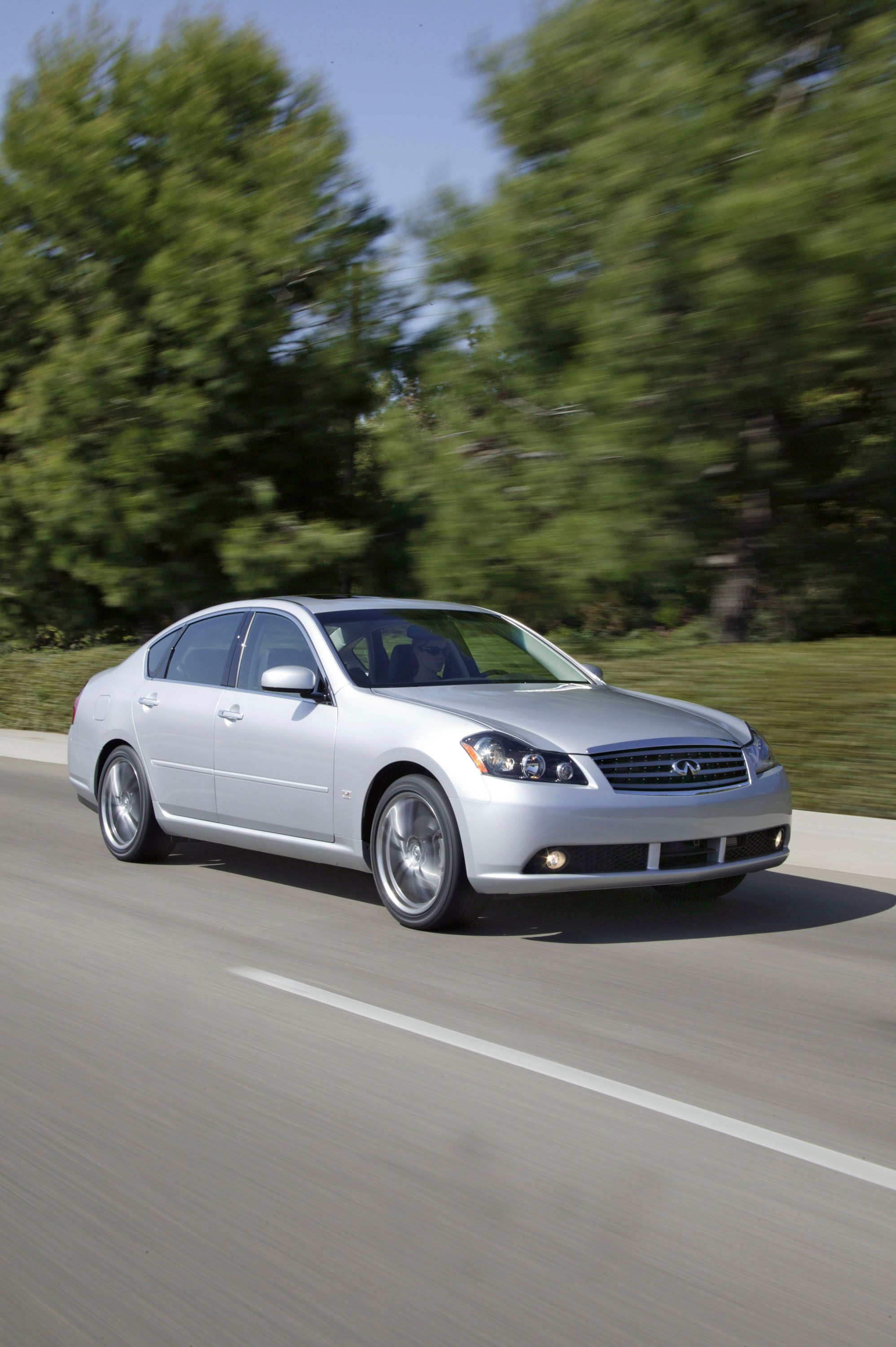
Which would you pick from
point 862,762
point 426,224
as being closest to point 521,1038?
point 862,762

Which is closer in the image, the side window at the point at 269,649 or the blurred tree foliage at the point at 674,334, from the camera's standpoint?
the side window at the point at 269,649

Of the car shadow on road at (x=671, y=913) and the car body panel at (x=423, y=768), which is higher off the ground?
the car body panel at (x=423, y=768)

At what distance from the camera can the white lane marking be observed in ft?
12.2

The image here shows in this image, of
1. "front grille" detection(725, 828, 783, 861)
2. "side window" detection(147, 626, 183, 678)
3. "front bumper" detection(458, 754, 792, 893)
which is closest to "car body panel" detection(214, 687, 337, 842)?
"side window" detection(147, 626, 183, 678)

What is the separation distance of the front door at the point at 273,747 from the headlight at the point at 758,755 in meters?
2.01

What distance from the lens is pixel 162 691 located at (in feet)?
27.5

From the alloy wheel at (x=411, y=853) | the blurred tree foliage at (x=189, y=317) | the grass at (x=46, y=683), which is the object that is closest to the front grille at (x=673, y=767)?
the alloy wheel at (x=411, y=853)

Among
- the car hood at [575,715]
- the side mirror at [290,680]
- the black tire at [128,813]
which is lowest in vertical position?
the black tire at [128,813]

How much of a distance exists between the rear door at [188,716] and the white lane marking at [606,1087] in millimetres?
2298

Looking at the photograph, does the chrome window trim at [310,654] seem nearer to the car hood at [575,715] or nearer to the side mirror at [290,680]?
the side mirror at [290,680]

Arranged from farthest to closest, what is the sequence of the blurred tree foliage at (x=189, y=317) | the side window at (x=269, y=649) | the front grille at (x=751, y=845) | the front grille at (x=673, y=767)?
the blurred tree foliage at (x=189, y=317) < the side window at (x=269, y=649) < the front grille at (x=751, y=845) < the front grille at (x=673, y=767)

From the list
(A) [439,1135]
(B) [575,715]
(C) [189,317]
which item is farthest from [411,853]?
(C) [189,317]

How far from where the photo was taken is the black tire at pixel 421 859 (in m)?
6.30

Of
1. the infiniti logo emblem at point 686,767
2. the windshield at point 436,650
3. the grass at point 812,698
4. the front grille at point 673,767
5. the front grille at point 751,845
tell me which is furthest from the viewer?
the grass at point 812,698
